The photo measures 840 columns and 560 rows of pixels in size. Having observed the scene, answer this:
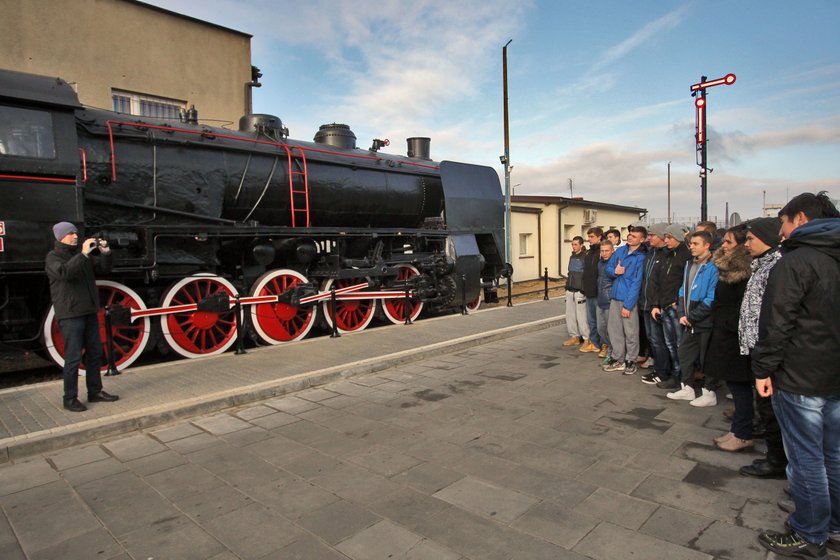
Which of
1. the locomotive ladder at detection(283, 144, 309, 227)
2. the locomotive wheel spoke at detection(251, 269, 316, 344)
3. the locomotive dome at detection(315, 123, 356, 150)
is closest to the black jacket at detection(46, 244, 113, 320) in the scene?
the locomotive wheel spoke at detection(251, 269, 316, 344)

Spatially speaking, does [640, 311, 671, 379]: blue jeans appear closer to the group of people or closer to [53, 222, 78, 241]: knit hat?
the group of people

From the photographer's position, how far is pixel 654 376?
5.94m

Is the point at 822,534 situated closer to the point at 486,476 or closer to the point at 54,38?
the point at 486,476

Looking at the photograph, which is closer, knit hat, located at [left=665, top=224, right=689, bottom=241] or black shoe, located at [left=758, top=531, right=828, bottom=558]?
black shoe, located at [left=758, top=531, right=828, bottom=558]

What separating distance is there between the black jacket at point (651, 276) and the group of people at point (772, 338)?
0.02 meters

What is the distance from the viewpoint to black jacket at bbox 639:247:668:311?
19.0 ft

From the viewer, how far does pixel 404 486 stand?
3.38 m

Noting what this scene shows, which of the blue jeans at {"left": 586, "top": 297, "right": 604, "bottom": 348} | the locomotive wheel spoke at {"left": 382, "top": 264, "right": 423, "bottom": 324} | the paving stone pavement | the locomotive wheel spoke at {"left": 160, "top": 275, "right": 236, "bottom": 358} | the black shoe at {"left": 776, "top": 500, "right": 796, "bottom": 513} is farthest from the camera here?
the locomotive wheel spoke at {"left": 382, "top": 264, "right": 423, "bottom": 324}

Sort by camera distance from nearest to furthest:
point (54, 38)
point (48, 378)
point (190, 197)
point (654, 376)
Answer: point (654, 376), point (48, 378), point (190, 197), point (54, 38)

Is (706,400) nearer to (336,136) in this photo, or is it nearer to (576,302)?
(576,302)

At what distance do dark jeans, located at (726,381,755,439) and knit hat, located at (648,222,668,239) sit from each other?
226cm

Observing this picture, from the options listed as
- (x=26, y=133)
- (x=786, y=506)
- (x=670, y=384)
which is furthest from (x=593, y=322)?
(x=26, y=133)

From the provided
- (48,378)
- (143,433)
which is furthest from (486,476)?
(48,378)

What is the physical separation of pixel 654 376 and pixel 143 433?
5450 millimetres
